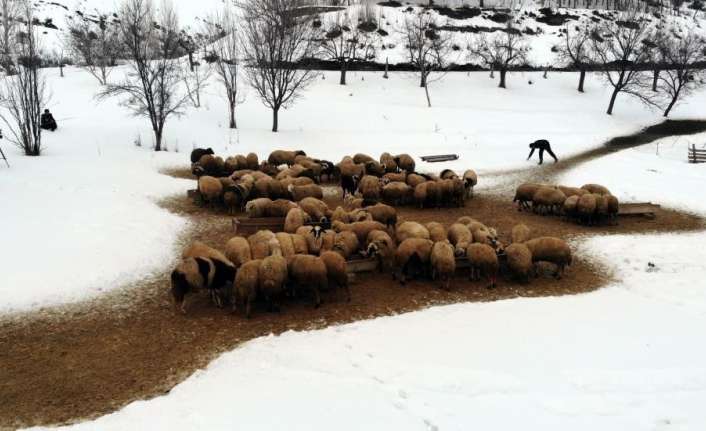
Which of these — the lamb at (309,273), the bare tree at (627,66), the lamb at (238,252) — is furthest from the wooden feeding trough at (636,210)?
the bare tree at (627,66)

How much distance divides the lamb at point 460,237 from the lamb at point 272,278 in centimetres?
432

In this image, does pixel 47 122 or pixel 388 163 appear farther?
pixel 47 122

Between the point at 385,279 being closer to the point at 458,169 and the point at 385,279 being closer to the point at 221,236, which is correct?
the point at 221,236

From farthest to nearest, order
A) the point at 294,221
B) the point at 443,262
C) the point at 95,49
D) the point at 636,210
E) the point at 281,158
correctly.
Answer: the point at 95,49 < the point at 281,158 < the point at 636,210 < the point at 294,221 < the point at 443,262

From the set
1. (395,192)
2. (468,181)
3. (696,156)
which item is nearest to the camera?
(395,192)

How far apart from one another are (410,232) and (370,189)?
5.24 meters

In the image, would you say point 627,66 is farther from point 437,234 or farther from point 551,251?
point 437,234

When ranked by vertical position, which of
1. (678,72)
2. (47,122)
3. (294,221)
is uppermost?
(678,72)

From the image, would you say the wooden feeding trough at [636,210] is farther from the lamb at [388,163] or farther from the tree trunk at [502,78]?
the tree trunk at [502,78]

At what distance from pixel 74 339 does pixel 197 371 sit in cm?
262

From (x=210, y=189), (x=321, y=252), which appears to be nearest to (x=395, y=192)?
(x=210, y=189)

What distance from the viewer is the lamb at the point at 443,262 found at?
10.4 meters

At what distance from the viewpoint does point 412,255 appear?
1066cm

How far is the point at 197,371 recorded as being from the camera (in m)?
7.16
